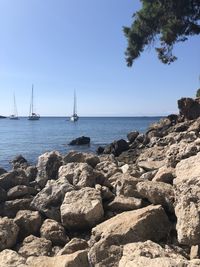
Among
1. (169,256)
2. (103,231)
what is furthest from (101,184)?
(169,256)

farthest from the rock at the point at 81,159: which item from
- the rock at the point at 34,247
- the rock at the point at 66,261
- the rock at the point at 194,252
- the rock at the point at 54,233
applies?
the rock at the point at 194,252

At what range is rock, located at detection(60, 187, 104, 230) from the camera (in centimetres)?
665

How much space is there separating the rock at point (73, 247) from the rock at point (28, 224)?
1.26 meters

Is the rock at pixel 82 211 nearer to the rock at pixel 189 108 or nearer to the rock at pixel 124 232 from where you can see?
the rock at pixel 124 232

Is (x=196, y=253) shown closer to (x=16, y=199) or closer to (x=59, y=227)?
(x=59, y=227)

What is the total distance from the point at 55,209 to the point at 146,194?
5.83 ft

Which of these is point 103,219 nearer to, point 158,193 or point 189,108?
point 158,193

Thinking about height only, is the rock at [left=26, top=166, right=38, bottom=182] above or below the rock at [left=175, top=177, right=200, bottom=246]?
below

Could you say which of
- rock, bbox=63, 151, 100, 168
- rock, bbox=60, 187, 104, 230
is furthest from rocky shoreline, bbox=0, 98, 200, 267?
rock, bbox=63, 151, 100, 168

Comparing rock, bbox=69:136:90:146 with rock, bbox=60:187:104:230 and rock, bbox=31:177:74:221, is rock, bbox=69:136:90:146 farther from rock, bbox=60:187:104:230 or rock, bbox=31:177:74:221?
rock, bbox=60:187:104:230

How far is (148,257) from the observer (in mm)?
4344

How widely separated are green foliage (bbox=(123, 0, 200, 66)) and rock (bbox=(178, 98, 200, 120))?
7260 mm

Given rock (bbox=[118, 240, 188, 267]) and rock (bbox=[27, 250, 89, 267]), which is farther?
rock (bbox=[27, 250, 89, 267])

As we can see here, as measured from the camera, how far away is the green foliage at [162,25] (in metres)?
23.8
